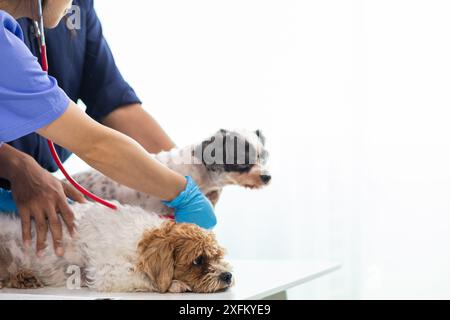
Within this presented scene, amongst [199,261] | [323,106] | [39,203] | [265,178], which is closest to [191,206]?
[199,261]

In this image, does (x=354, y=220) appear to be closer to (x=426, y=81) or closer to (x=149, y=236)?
(x=426, y=81)

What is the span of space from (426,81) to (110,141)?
5.48ft

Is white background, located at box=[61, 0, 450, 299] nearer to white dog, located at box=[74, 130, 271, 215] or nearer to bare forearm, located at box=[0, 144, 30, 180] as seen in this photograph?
white dog, located at box=[74, 130, 271, 215]

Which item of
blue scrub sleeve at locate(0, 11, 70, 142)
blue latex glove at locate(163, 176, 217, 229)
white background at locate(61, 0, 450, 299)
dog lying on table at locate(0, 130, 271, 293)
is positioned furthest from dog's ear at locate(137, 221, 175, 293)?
white background at locate(61, 0, 450, 299)

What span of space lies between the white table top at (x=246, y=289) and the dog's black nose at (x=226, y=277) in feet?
0.05

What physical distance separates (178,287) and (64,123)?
0.31 meters

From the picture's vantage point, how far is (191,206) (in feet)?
3.91

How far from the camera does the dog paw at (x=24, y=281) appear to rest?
109 cm

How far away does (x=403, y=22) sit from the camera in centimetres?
244

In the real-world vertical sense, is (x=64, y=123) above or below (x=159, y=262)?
above

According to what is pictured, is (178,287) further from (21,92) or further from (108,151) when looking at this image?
(21,92)
